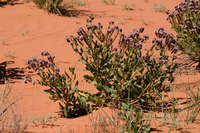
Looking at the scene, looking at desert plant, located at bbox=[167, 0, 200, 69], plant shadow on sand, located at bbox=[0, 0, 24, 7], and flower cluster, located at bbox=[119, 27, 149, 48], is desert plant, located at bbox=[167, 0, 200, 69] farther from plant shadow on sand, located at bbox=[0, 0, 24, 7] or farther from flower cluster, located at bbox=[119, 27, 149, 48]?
plant shadow on sand, located at bbox=[0, 0, 24, 7]

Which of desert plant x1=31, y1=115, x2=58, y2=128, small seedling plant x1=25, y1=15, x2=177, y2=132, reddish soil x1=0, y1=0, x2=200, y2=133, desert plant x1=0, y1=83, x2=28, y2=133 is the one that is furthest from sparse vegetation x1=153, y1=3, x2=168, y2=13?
desert plant x1=31, y1=115, x2=58, y2=128

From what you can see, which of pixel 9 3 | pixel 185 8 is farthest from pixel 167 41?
pixel 9 3

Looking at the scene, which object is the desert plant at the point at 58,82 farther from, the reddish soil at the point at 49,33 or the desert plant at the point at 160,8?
the desert plant at the point at 160,8

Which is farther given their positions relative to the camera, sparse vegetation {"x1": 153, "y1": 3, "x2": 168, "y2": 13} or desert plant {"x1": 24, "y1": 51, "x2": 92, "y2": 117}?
sparse vegetation {"x1": 153, "y1": 3, "x2": 168, "y2": 13}

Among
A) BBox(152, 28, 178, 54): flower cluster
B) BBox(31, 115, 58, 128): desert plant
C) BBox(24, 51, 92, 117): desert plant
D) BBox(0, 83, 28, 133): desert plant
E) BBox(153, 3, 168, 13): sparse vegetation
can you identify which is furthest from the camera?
BBox(153, 3, 168, 13): sparse vegetation

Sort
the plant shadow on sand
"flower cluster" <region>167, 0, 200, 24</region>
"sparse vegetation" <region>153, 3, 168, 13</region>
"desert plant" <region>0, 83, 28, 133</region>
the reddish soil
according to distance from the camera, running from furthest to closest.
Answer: "sparse vegetation" <region>153, 3, 168, 13</region> → the plant shadow on sand → "flower cluster" <region>167, 0, 200, 24</region> → the reddish soil → "desert plant" <region>0, 83, 28, 133</region>

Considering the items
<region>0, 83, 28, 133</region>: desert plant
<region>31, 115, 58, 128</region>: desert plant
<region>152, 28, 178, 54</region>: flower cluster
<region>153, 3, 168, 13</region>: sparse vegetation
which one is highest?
<region>153, 3, 168, 13</region>: sparse vegetation

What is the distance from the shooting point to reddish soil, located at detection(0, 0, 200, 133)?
442 centimetres

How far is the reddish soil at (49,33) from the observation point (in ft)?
14.5

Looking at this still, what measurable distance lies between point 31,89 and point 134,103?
6.30 feet

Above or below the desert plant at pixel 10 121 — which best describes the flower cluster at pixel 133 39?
above

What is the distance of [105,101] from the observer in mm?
4051

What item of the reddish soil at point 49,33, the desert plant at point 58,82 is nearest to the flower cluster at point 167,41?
the reddish soil at point 49,33

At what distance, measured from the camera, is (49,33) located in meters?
7.81
